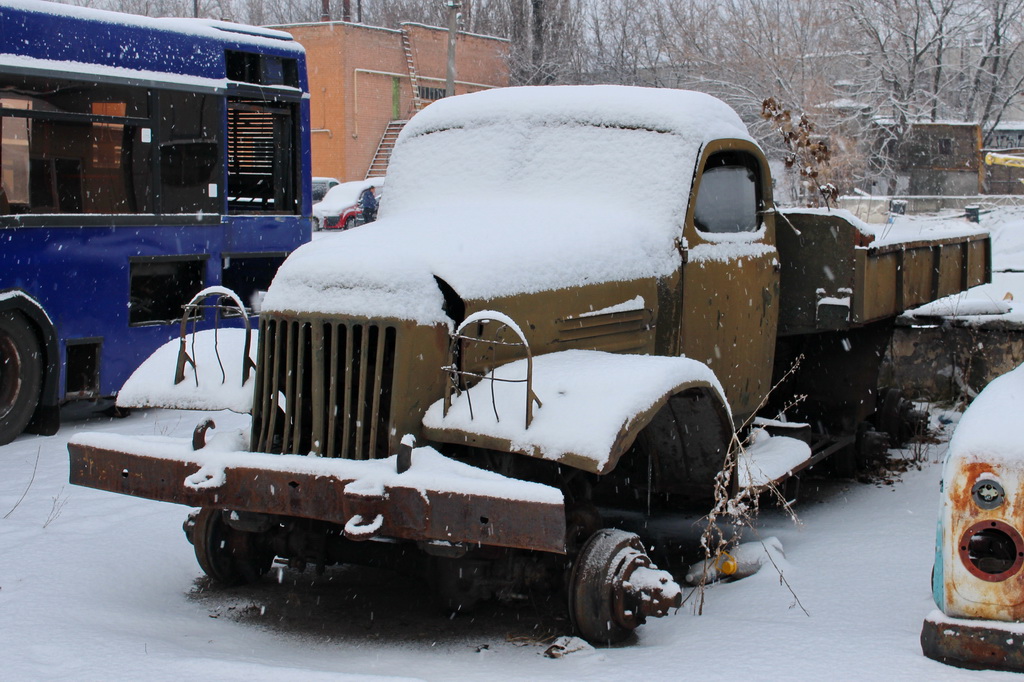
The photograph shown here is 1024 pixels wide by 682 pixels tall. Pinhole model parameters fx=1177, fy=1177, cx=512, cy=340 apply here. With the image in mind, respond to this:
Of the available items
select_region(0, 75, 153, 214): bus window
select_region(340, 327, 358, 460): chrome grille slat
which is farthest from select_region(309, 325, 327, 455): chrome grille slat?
select_region(0, 75, 153, 214): bus window

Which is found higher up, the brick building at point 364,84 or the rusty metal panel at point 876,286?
the brick building at point 364,84

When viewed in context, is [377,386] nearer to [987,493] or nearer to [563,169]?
[563,169]

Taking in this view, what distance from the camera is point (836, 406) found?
764 centimetres

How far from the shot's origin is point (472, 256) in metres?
4.55

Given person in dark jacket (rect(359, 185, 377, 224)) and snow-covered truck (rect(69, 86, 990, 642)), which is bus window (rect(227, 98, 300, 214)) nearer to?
snow-covered truck (rect(69, 86, 990, 642))

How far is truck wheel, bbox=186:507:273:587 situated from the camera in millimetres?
5057

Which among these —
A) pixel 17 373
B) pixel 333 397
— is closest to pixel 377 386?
pixel 333 397

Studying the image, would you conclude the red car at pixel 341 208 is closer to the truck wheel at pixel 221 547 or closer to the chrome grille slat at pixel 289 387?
the truck wheel at pixel 221 547

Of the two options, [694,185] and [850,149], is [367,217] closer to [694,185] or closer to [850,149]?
[850,149]

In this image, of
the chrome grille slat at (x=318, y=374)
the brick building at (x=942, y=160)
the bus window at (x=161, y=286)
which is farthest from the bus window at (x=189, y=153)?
the brick building at (x=942, y=160)

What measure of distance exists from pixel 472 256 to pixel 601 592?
1.36 m

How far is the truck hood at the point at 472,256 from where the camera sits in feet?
14.3

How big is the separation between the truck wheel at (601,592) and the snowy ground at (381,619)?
0.11 m

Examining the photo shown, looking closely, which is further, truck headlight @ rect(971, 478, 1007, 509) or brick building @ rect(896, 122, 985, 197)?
brick building @ rect(896, 122, 985, 197)
